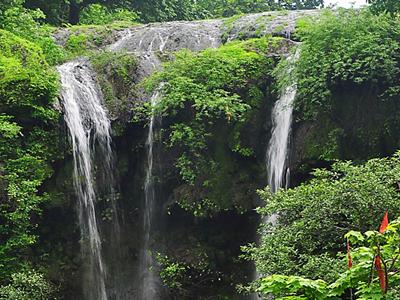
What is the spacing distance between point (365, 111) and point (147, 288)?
18.8 ft

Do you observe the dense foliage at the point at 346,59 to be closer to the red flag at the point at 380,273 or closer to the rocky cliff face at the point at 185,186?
the rocky cliff face at the point at 185,186

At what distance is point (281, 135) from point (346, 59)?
202 centimetres

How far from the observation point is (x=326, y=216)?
24.7ft

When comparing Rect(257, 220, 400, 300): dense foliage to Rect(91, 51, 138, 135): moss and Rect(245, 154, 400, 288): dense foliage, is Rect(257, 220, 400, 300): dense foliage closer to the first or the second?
Rect(245, 154, 400, 288): dense foliage

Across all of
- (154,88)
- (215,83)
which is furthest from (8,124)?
(215,83)

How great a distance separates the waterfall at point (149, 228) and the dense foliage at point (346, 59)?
10.4 feet

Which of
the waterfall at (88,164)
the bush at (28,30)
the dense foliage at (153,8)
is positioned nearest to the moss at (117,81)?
the waterfall at (88,164)

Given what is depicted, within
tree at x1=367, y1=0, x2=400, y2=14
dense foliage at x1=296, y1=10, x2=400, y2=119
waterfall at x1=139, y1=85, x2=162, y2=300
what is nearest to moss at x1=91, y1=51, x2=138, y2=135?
waterfall at x1=139, y1=85, x2=162, y2=300

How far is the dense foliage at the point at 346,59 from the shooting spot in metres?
10.3

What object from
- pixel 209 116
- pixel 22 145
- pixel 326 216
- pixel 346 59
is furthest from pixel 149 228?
pixel 346 59

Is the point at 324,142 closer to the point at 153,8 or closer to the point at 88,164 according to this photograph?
the point at 88,164

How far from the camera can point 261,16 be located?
16.0m

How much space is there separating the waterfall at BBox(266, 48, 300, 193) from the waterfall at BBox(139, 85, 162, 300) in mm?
2491

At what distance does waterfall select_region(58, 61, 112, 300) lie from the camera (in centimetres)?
1098
